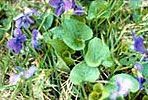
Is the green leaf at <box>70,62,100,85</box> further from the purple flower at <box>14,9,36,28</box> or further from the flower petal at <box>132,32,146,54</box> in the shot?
the purple flower at <box>14,9,36,28</box>

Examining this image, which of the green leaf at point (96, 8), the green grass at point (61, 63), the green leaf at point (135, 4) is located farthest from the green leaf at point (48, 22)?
the green leaf at point (135, 4)

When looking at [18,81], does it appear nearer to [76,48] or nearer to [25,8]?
[76,48]

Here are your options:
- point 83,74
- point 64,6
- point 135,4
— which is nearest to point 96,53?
point 83,74

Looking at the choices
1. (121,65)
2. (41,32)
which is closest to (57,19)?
(41,32)

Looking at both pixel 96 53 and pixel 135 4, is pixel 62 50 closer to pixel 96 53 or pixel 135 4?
pixel 96 53

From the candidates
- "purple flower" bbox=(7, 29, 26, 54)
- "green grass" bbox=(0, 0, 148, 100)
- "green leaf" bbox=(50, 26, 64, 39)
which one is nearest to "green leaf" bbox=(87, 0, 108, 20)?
"green grass" bbox=(0, 0, 148, 100)

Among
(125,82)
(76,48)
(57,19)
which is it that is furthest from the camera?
(57,19)
